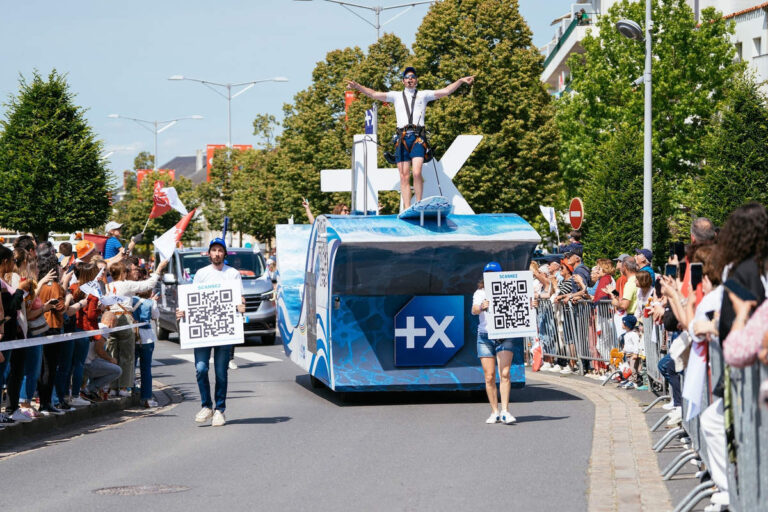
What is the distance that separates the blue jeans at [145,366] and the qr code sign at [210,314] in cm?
205

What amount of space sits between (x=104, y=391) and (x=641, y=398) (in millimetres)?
6557

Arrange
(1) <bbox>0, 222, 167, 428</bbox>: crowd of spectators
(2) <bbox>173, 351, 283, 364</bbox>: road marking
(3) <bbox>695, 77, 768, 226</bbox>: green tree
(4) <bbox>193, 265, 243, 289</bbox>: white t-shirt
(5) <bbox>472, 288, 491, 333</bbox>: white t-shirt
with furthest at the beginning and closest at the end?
(3) <bbox>695, 77, 768, 226</bbox>: green tree, (2) <bbox>173, 351, 283, 364</bbox>: road marking, (4) <bbox>193, 265, 243, 289</bbox>: white t-shirt, (5) <bbox>472, 288, 491, 333</bbox>: white t-shirt, (1) <bbox>0, 222, 167, 428</bbox>: crowd of spectators

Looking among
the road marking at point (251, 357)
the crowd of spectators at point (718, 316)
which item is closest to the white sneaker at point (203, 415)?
the crowd of spectators at point (718, 316)

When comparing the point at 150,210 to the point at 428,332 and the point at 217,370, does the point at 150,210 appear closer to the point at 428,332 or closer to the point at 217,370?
the point at 428,332

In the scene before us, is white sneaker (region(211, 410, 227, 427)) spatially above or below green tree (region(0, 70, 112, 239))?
below

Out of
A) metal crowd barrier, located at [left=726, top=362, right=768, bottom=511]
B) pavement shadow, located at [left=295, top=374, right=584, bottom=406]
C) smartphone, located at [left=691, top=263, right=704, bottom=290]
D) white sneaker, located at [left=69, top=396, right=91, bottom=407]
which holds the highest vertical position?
smartphone, located at [left=691, top=263, right=704, bottom=290]

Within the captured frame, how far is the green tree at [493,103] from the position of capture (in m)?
48.8

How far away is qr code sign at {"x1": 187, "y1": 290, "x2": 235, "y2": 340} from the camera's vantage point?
13156 mm

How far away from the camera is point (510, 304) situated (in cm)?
1362

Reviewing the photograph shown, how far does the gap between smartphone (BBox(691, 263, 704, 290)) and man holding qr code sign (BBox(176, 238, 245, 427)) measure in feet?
18.0

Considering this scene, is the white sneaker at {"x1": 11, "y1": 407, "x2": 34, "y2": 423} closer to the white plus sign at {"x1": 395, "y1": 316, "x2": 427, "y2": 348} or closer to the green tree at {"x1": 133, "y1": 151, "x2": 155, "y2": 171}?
the white plus sign at {"x1": 395, "y1": 316, "x2": 427, "y2": 348}

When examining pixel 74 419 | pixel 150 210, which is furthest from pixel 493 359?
pixel 150 210

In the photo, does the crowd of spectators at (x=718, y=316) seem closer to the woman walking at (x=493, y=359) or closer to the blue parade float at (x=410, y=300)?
the woman walking at (x=493, y=359)

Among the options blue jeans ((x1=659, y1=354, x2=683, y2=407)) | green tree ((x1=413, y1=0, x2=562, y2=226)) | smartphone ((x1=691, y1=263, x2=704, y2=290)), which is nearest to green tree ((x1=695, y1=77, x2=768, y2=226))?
green tree ((x1=413, y1=0, x2=562, y2=226))
